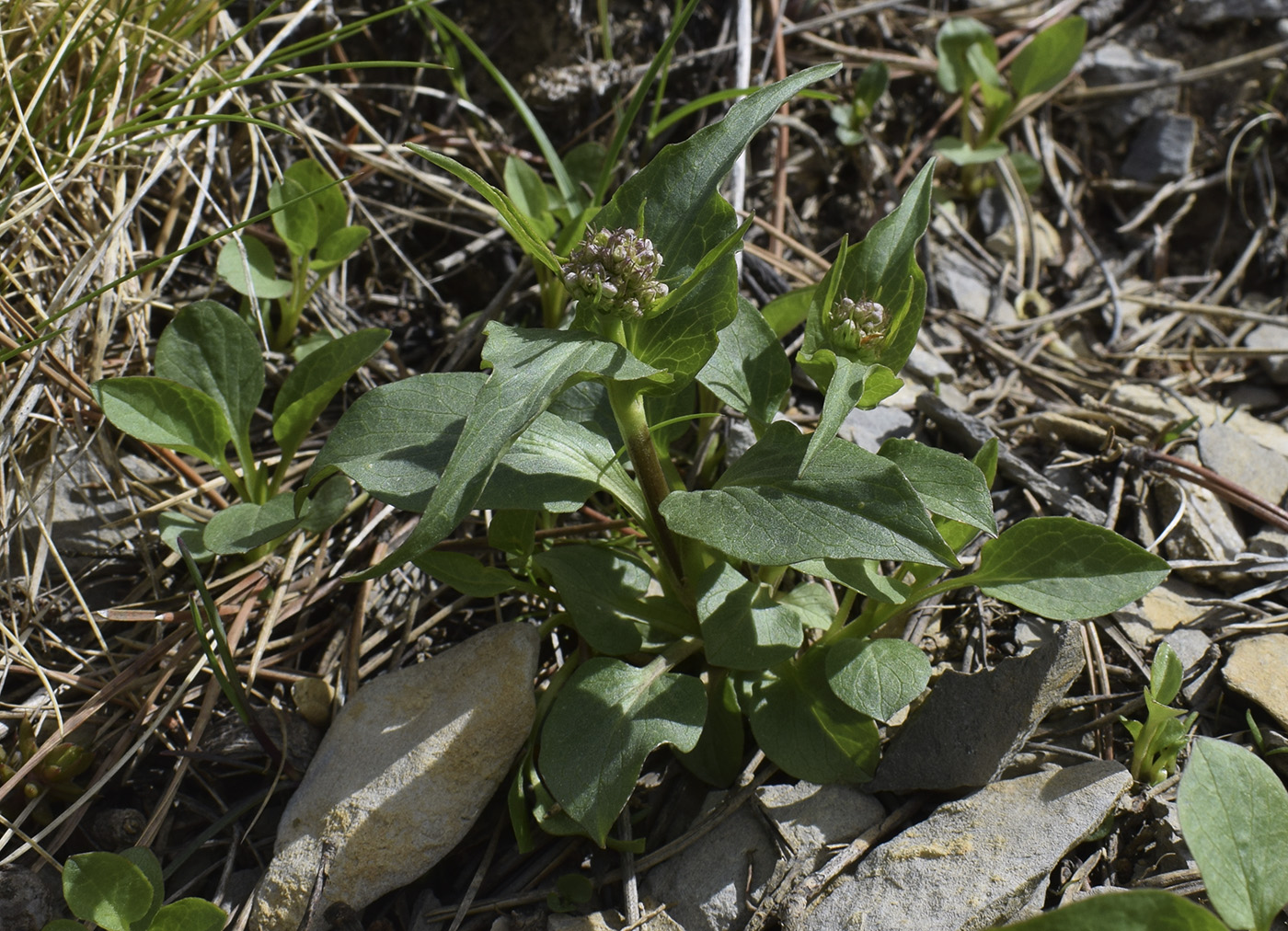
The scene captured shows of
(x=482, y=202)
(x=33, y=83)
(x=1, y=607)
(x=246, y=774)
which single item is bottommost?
(x=246, y=774)

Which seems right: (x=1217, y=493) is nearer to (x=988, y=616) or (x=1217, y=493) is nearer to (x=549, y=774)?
(x=988, y=616)

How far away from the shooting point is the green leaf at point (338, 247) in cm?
291

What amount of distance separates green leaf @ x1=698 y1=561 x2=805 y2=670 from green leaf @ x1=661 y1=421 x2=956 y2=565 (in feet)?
0.80

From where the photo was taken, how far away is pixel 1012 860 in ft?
6.15

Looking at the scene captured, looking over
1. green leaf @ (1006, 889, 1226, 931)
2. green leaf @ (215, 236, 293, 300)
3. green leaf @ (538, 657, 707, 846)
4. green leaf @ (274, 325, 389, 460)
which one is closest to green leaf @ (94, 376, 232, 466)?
green leaf @ (274, 325, 389, 460)

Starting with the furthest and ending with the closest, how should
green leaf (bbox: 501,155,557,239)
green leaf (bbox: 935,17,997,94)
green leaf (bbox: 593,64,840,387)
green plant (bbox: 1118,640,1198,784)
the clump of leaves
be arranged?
green leaf (bbox: 935,17,997,94)
green leaf (bbox: 501,155,557,239)
the clump of leaves
green plant (bbox: 1118,640,1198,784)
green leaf (bbox: 593,64,840,387)

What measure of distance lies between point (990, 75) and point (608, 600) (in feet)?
9.06

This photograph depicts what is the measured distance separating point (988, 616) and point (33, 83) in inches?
120

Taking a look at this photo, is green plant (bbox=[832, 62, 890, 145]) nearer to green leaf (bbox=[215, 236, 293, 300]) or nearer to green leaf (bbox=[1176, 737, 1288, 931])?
green leaf (bbox=[215, 236, 293, 300])

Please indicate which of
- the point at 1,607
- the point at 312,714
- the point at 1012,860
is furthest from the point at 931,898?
the point at 1,607

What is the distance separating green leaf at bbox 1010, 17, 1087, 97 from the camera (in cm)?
376

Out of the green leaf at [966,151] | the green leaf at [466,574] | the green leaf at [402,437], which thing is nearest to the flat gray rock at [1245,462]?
the green leaf at [966,151]

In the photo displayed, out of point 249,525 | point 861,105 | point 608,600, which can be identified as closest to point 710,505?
point 608,600

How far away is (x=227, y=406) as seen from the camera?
8.73 ft
